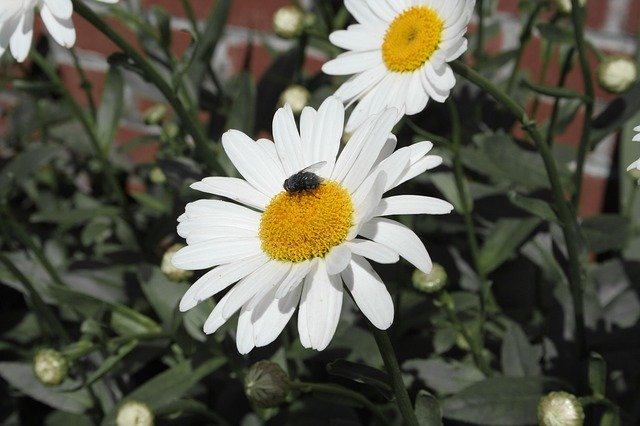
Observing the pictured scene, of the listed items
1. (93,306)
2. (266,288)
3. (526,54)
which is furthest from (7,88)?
(266,288)

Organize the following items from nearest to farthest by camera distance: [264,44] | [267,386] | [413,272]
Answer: [267,386], [413,272], [264,44]

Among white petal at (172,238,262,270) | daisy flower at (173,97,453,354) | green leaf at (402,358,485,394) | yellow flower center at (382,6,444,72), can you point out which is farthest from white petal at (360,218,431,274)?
green leaf at (402,358,485,394)

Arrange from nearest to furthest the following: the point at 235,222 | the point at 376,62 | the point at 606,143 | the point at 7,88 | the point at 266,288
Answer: the point at 266,288
the point at 235,222
the point at 376,62
the point at 606,143
the point at 7,88

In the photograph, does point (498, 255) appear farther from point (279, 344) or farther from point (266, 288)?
point (266, 288)

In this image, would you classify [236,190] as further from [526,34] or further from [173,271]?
[526,34]

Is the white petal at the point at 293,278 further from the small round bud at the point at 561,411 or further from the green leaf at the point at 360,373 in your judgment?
the small round bud at the point at 561,411

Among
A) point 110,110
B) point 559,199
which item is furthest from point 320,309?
point 110,110

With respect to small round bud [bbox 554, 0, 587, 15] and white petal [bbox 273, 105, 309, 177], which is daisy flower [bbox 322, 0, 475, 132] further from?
small round bud [bbox 554, 0, 587, 15]
